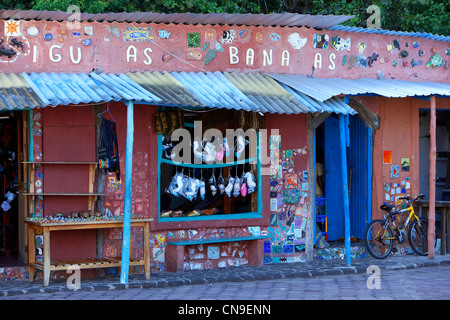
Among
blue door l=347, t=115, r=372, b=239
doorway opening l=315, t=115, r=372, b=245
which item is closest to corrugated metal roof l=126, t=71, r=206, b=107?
doorway opening l=315, t=115, r=372, b=245

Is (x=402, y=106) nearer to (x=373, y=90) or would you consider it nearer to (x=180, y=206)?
(x=373, y=90)

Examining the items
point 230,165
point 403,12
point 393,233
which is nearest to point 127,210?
point 230,165

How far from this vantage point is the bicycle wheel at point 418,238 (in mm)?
12773

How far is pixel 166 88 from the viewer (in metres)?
10.4

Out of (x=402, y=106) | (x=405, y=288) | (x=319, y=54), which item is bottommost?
(x=405, y=288)

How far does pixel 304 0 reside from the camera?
19359mm

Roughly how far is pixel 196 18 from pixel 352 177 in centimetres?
429

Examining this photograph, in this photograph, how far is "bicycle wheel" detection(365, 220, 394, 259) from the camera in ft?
40.8

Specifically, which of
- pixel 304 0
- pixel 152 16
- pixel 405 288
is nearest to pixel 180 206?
pixel 152 16

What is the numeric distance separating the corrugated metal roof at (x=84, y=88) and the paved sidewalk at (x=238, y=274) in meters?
2.41

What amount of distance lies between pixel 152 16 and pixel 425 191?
24.1ft

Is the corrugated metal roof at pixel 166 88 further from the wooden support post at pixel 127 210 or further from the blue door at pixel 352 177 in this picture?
the blue door at pixel 352 177

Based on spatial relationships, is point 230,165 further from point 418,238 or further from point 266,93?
point 418,238

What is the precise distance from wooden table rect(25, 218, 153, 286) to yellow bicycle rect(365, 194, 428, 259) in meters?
4.16
